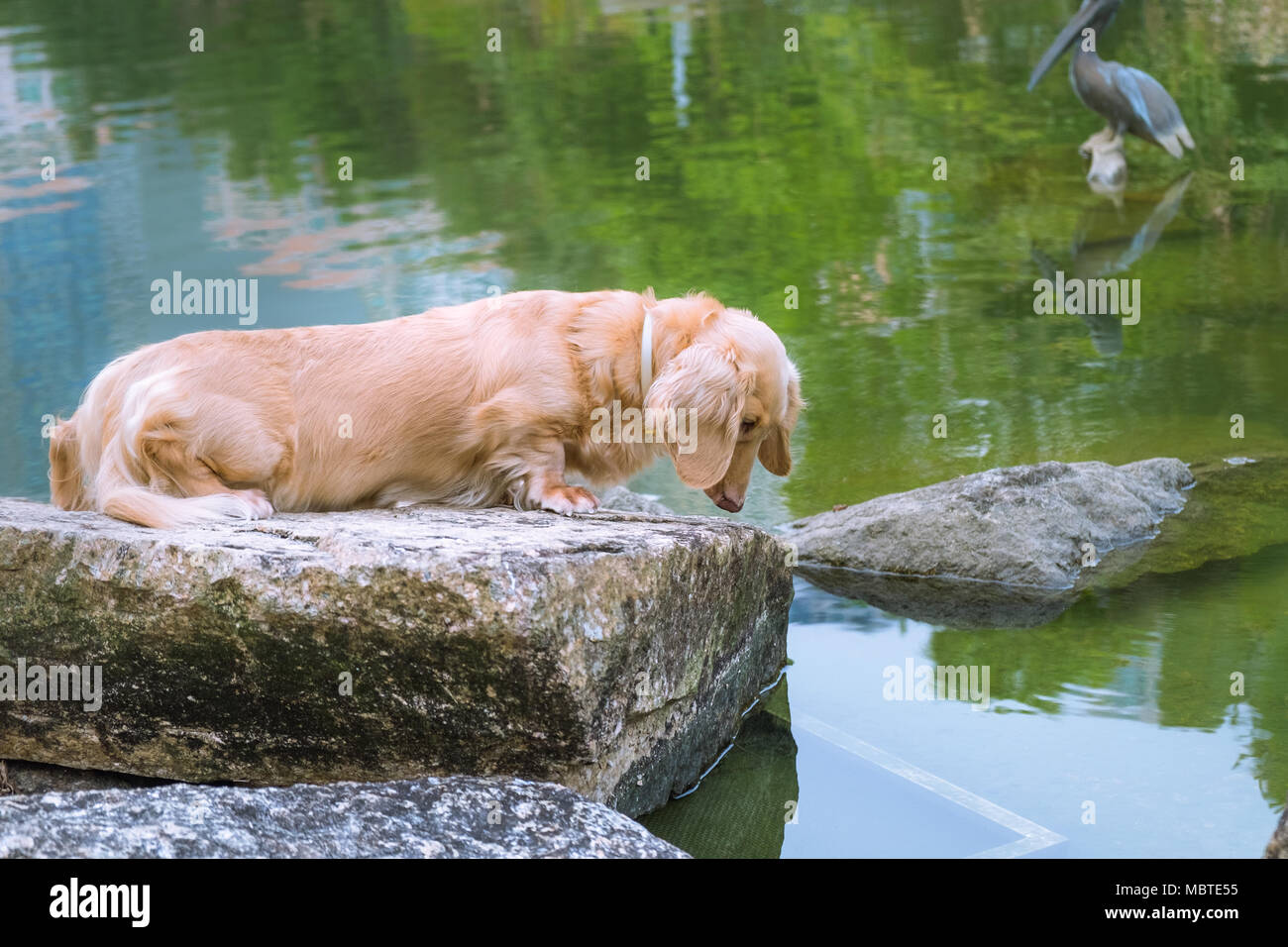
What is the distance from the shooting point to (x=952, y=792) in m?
3.69

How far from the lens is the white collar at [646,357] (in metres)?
Result: 4.01

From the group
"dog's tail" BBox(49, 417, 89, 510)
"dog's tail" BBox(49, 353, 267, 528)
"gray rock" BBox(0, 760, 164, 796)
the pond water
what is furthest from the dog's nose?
"dog's tail" BBox(49, 417, 89, 510)

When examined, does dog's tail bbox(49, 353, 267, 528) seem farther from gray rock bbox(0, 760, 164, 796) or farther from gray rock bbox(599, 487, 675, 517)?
gray rock bbox(599, 487, 675, 517)

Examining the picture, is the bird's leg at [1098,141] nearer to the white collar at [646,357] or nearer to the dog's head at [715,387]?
the dog's head at [715,387]

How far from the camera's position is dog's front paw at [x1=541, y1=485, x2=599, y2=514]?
405 centimetres

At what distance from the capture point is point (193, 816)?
256 centimetres

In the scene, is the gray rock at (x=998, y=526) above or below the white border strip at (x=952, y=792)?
above

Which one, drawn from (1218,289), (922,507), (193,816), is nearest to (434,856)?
(193,816)

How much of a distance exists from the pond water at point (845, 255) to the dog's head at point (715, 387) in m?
0.83

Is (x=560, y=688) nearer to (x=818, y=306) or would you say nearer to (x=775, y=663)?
(x=775, y=663)

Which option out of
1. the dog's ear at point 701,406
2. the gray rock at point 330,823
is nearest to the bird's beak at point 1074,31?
the dog's ear at point 701,406

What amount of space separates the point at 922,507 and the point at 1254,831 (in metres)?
2.06

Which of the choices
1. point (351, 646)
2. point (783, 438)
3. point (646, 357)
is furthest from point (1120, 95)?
point (351, 646)

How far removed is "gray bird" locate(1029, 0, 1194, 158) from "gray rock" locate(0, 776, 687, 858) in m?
9.18
